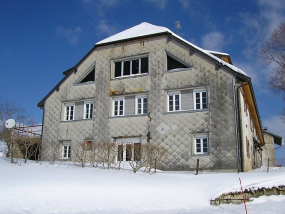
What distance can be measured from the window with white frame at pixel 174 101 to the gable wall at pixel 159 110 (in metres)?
0.39

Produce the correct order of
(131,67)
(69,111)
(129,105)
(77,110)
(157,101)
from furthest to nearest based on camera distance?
(69,111) → (77,110) → (131,67) → (129,105) → (157,101)

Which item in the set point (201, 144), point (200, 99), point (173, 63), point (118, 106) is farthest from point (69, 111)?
point (201, 144)

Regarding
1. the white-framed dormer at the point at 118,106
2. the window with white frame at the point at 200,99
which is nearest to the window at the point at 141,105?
the white-framed dormer at the point at 118,106

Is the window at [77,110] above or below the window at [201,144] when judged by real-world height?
above

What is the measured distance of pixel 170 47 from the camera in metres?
19.5

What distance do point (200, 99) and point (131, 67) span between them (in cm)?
534

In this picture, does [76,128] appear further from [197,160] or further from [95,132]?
[197,160]

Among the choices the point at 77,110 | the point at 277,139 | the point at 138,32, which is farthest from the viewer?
the point at 277,139

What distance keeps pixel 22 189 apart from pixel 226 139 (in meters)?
11.2

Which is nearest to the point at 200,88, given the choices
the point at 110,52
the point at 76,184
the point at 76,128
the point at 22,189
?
the point at 110,52

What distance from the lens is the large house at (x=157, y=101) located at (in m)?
17.2

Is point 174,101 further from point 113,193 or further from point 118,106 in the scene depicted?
point 113,193

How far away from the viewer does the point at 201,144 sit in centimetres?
1755

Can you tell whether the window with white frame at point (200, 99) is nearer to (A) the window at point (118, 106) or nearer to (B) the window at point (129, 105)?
(B) the window at point (129, 105)
